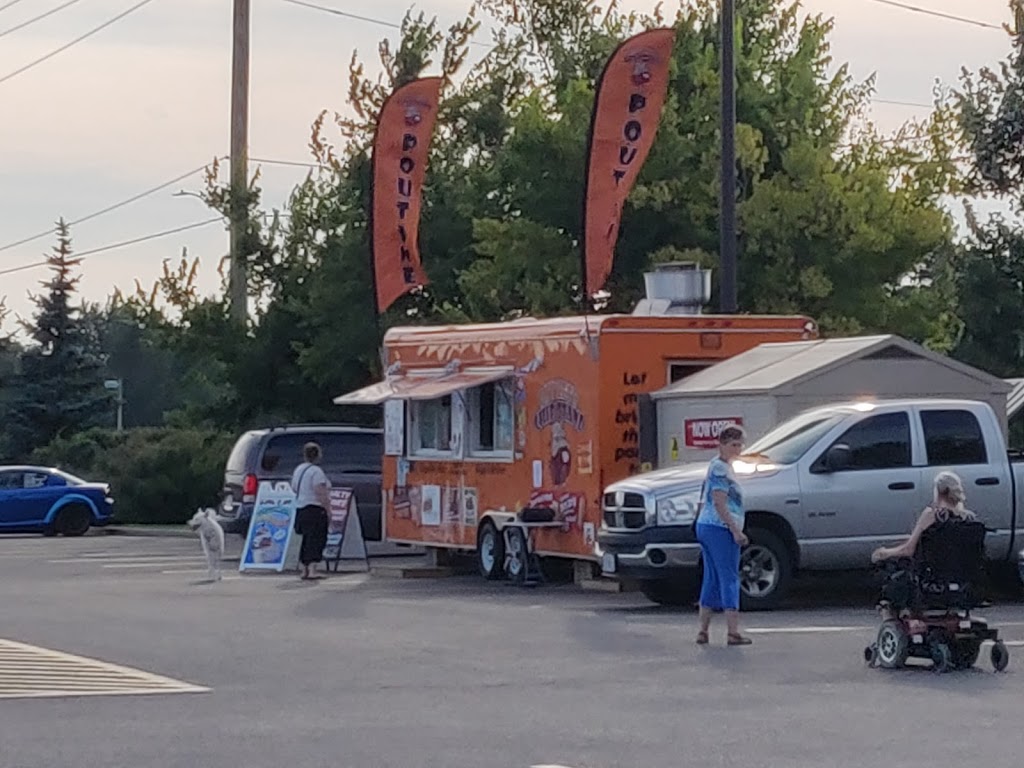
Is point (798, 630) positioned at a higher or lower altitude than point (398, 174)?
lower

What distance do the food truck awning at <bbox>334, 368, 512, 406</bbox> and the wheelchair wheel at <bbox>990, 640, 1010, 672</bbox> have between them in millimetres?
10369

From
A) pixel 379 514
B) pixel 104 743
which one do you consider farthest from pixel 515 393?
pixel 104 743

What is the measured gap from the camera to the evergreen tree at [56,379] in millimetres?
57688

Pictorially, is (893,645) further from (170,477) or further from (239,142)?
(170,477)

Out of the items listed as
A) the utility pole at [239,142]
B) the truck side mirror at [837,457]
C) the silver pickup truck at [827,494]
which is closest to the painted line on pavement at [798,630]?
the silver pickup truck at [827,494]

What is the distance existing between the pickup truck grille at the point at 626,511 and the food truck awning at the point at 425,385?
4174 mm

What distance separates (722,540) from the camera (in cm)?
1662

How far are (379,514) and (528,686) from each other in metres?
16.9

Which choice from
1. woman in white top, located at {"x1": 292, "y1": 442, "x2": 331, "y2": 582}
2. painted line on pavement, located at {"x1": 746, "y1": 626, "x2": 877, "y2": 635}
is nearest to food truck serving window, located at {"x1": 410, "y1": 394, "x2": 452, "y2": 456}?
woman in white top, located at {"x1": 292, "y1": 442, "x2": 331, "y2": 582}

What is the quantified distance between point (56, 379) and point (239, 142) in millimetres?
17935

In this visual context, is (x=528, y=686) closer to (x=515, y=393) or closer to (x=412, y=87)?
(x=515, y=393)

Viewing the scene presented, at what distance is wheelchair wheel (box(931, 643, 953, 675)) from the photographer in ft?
48.3

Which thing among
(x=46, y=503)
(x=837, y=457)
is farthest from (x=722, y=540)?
(x=46, y=503)

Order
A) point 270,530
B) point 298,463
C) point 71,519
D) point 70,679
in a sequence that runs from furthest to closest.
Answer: point 71,519 < point 298,463 < point 270,530 < point 70,679
